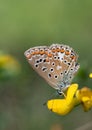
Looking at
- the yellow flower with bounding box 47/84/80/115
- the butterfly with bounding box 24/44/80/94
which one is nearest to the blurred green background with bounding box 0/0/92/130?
the butterfly with bounding box 24/44/80/94

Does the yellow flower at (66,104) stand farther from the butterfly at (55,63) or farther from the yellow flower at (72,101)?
the butterfly at (55,63)

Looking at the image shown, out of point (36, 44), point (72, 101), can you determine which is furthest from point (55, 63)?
point (36, 44)

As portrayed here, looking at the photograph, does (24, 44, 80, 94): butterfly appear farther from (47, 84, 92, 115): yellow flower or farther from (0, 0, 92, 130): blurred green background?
(0, 0, 92, 130): blurred green background

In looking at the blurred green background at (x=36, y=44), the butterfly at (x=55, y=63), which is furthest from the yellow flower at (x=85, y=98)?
the blurred green background at (x=36, y=44)

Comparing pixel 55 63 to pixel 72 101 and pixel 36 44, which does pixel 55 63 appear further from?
pixel 36 44

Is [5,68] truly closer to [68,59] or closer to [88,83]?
[88,83]
